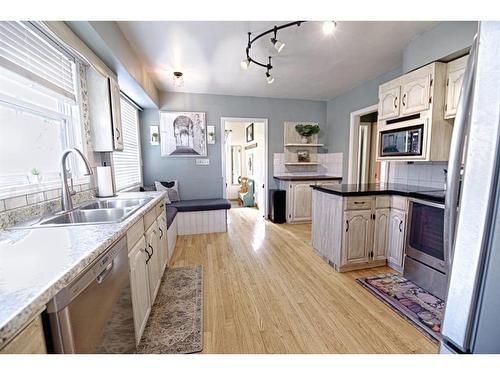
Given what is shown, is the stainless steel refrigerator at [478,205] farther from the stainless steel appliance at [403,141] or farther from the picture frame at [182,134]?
the picture frame at [182,134]

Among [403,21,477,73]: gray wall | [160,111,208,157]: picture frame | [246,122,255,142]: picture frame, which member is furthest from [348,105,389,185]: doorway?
[160,111,208,157]: picture frame

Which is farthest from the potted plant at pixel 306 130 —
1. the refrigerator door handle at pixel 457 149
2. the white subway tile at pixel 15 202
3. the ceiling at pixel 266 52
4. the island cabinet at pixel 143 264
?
the white subway tile at pixel 15 202

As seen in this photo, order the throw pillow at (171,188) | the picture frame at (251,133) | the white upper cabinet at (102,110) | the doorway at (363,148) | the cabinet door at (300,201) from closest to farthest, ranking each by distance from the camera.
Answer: the white upper cabinet at (102,110), the throw pillow at (171,188), the doorway at (363,148), the cabinet door at (300,201), the picture frame at (251,133)

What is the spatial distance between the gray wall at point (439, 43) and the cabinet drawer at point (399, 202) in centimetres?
141

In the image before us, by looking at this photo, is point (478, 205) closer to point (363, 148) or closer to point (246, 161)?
point (363, 148)

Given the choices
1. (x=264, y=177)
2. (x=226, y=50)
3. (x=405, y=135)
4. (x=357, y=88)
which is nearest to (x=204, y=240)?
(x=264, y=177)

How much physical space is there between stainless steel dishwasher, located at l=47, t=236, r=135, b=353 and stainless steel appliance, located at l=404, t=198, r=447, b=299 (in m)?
2.35

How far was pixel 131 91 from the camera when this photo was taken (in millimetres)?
2963

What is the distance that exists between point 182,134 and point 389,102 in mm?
3353

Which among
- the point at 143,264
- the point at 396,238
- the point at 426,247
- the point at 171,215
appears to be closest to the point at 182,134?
the point at 171,215

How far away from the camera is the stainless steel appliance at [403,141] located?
2219 mm

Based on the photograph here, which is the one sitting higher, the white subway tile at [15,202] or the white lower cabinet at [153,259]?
the white subway tile at [15,202]

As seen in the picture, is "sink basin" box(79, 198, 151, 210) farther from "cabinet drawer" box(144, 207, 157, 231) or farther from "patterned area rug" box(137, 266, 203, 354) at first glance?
"patterned area rug" box(137, 266, 203, 354)
